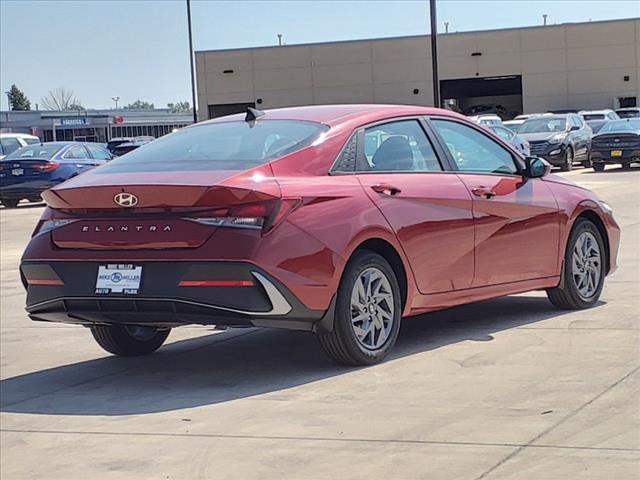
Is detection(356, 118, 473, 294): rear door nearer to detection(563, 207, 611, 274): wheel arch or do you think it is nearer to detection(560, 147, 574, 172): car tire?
detection(563, 207, 611, 274): wheel arch

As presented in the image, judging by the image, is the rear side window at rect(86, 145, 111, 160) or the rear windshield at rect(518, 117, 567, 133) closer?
the rear side window at rect(86, 145, 111, 160)

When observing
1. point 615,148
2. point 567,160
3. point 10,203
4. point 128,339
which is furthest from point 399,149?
point 567,160

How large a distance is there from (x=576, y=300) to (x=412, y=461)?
3759 millimetres

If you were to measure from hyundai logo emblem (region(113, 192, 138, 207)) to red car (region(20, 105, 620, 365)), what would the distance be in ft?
0.04

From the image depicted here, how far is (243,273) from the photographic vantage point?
19.2 feet

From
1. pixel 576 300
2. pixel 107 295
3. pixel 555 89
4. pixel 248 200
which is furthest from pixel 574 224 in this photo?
pixel 555 89

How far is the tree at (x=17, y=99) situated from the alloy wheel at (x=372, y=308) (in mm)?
144496

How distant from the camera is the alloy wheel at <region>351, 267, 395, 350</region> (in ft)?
20.9

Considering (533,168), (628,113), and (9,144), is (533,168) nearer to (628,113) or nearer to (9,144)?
(9,144)

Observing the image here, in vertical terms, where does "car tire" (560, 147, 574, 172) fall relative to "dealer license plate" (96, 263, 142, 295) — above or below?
below

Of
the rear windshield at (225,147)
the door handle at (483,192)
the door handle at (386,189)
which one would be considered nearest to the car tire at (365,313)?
the door handle at (386,189)

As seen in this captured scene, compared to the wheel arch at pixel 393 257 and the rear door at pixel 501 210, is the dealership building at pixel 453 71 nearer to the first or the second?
the rear door at pixel 501 210

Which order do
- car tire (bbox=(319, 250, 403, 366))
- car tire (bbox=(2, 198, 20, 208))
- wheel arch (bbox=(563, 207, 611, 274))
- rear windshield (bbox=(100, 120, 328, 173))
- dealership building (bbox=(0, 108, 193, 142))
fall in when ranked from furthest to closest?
dealership building (bbox=(0, 108, 193, 142))
car tire (bbox=(2, 198, 20, 208))
wheel arch (bbox=(563, 207, 611, 274))
rear windshield (bbox=(100, 120, 328, 173))
car tire (bbox=(319, 250, 403, 366))

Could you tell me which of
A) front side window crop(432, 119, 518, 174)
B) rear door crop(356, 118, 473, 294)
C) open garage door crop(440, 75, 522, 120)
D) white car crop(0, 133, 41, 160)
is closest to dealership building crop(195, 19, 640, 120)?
open garage door crop(440, 75, 522, 120)
